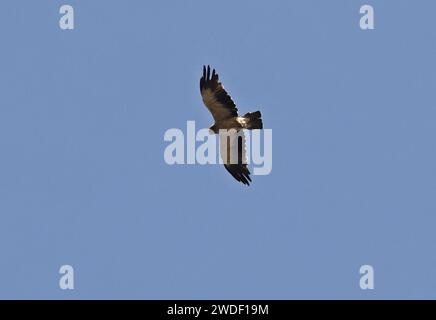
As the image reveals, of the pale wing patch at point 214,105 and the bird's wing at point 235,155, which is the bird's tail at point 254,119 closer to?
the pale wing patch at point 214,105

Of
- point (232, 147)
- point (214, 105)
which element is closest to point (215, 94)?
point (214, 105)

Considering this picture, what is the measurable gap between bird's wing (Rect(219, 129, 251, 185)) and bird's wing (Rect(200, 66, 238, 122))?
694 mm

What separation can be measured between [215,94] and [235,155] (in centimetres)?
153

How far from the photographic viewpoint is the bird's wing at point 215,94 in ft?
102

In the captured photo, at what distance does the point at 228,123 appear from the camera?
31.5 m

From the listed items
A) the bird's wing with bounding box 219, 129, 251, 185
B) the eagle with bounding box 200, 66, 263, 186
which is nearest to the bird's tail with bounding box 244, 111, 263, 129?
the eagle with bounding box 200, 66, 263, 186

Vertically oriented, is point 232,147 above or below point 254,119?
below

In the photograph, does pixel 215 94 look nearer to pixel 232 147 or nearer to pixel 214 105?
pixel 214 105

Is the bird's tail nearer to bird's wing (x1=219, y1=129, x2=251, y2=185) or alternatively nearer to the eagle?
the eagle

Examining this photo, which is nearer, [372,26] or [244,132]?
[244,132]
